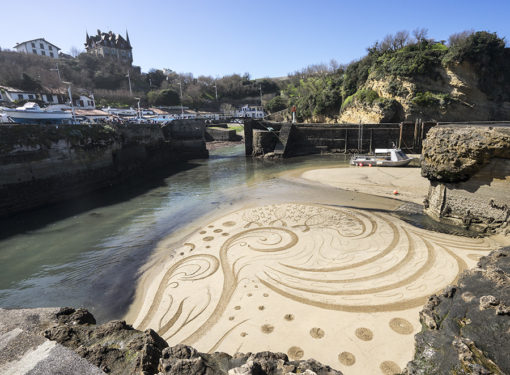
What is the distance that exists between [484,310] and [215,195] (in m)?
16.6

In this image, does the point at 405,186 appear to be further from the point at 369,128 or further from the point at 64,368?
the point at 64,368

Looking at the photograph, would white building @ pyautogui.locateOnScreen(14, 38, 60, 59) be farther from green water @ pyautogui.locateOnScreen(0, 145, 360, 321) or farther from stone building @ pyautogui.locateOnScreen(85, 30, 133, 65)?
green water @ pyautogui.locateOnScreen(0, 145, 360, 321)

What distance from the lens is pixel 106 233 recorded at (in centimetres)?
1329

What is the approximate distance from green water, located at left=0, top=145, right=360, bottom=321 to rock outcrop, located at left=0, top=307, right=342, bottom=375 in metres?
4.43

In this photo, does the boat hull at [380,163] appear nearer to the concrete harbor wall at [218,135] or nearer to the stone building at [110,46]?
the concrete harbor wall at [218,135]

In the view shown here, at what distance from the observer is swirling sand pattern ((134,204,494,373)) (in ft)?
20.2

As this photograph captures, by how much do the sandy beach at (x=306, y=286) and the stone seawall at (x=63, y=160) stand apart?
42.7ft

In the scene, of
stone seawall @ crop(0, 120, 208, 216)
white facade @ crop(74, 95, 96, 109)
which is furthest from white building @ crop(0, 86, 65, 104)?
stone seawall @ crop(0, 120, 208, 216)

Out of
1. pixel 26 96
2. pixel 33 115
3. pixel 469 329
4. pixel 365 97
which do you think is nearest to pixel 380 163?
pixel 365 97

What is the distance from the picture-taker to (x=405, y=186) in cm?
1834

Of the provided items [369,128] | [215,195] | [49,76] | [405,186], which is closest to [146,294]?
[215,195]

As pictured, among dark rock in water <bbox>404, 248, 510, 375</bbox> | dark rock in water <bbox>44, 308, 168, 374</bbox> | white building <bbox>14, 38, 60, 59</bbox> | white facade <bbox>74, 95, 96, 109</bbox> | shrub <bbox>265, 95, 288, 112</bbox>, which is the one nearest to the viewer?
dark rock in water <bbox>44, 308, 168, 374</bbox>

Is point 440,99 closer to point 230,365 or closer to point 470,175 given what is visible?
point 470,175

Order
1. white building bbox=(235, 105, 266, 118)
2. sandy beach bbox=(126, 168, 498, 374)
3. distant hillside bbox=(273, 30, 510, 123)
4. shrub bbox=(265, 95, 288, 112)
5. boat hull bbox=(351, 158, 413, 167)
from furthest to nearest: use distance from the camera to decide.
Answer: white building bbox=(235, 105, 266, 118) → shrub bbox=(265, 95, 288, 112) → distant hillside bbox=(273, 30, 510, 123) → boat hull bbox=(351, 158, 413, 167) → sandy beach bbox=(126, 168, 498, 374)
